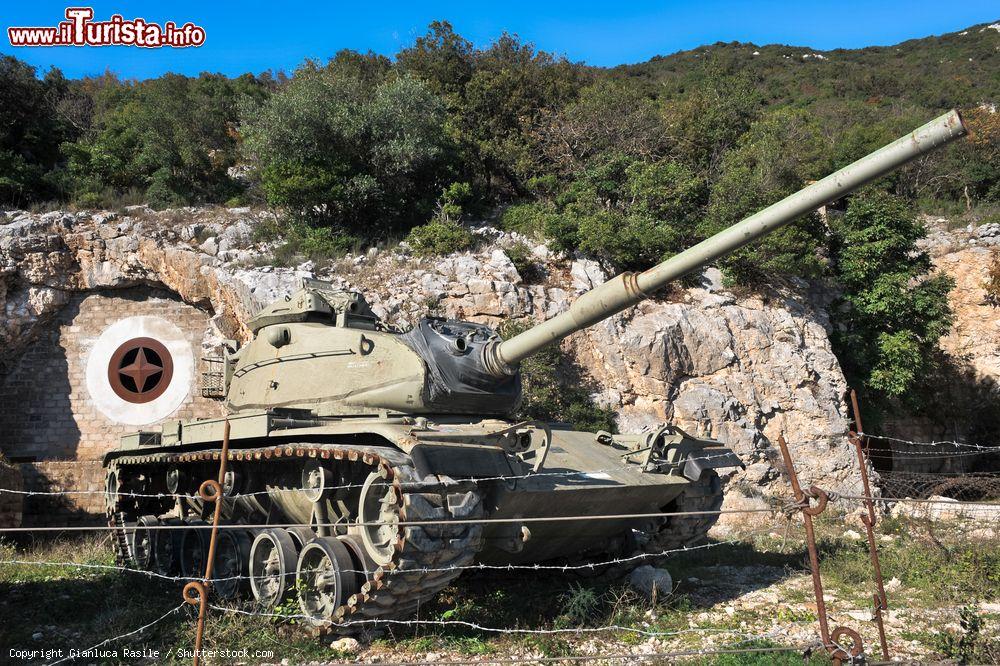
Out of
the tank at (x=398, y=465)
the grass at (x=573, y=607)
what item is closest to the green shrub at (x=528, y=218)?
the tank at (x=398, y=465)

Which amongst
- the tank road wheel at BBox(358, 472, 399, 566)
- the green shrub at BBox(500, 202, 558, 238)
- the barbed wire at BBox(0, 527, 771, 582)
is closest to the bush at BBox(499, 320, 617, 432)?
the barbed wire at BBox(0, 527, 771, 582)

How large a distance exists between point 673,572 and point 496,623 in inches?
127

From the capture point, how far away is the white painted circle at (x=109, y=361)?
16.9 metres

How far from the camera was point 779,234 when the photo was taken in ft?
58.1

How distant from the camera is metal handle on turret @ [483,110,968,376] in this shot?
496cm

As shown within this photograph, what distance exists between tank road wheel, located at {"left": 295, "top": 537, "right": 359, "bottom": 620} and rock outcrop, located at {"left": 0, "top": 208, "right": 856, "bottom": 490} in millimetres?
9355

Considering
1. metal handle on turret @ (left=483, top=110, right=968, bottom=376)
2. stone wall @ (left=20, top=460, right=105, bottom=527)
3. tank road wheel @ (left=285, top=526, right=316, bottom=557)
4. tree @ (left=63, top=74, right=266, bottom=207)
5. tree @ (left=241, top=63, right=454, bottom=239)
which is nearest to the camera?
metal handle on turret @ (left=483, top=110, right=968, bottom=376)

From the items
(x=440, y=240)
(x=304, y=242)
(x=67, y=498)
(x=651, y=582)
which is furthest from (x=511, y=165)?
(x=651, y=582)

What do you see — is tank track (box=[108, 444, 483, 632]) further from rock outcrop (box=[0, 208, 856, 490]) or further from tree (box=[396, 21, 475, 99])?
tree (box=[396, 21, 475, 99])

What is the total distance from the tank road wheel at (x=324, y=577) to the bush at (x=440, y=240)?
11.5 meters

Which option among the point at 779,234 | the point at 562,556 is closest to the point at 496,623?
the point at 562,556

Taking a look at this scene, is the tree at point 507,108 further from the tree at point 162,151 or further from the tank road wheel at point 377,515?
the tank road wheel at point 377,515

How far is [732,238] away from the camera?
5.99 m

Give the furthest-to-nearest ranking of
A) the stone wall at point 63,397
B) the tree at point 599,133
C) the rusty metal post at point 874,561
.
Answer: the tree at point 599,133 → the stone wall at point 63,397 → the rusty metal post at point 874,561
